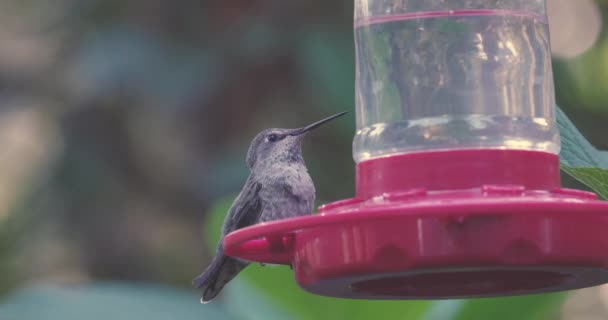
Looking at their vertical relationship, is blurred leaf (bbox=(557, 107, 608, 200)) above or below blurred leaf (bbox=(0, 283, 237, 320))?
above

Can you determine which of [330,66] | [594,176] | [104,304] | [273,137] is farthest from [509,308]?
[330,66]

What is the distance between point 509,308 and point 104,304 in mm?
2438

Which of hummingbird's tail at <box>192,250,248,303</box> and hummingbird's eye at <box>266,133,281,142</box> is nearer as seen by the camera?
hummingbird's tail at <box>192,250,248,303</box>

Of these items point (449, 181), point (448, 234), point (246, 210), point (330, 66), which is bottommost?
point (246, 210)

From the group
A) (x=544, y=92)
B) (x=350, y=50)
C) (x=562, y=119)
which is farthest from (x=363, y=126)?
(x=350, y=50)

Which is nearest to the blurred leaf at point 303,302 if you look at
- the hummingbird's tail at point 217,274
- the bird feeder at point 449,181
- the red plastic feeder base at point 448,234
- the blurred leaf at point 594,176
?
the hummingbird's tail at point 217,274

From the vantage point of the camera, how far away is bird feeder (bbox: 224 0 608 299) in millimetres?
3148

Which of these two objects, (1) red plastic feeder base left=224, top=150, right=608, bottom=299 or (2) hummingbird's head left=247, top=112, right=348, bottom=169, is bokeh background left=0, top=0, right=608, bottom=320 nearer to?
(2) hummingbird's head left=247, top=112, right=348, bottom=169

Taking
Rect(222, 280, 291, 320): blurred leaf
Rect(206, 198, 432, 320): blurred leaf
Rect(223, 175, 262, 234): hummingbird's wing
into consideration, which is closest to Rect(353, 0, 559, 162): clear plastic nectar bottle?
Rect(223, 175, 262, 234): hummingbird's wing

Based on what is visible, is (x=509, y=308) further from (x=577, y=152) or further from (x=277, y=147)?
(x=577, y=152)

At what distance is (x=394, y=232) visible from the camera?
321 centimetres

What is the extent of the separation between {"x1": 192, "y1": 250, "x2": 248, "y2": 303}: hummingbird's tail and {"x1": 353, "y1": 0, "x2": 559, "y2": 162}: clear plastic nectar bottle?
28.9 inches

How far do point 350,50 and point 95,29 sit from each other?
6.89 ft

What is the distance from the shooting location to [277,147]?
5.08 metres
